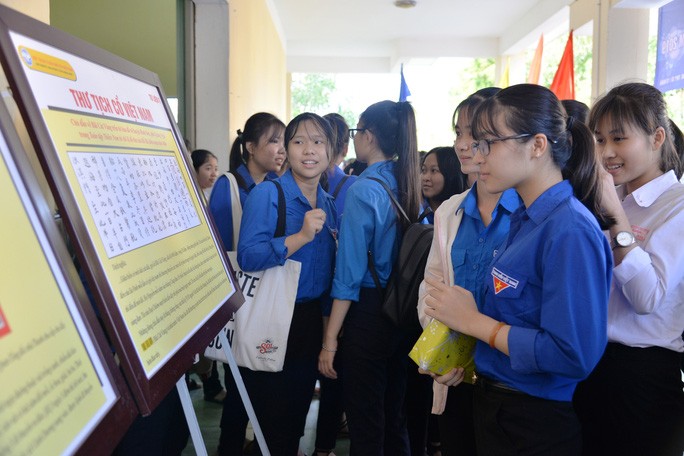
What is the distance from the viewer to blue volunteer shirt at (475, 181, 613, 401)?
1071mm

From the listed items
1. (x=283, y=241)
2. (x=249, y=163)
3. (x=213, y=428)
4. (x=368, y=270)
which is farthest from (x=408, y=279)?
(x=213, y=428)

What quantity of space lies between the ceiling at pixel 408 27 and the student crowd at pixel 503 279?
5.02 metres

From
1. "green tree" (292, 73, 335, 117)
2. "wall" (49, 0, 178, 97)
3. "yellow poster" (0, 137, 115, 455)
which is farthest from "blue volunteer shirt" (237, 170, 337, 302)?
"green tree" (292, 73, 335, 117)

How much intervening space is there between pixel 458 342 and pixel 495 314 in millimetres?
129

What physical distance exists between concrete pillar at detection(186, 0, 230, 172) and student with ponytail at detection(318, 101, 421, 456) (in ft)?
7.12

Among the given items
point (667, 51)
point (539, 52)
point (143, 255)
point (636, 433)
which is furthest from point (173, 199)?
point (539, 52)

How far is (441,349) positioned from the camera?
1.31m

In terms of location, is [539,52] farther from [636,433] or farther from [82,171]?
[82,171]

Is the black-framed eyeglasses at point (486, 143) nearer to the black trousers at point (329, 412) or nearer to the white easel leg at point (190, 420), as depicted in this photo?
the white easel leg at point (190, 420)

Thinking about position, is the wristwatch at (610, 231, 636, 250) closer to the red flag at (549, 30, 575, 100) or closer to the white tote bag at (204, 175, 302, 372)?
Answer: the white tote bag at (204, 175, 302, 372)

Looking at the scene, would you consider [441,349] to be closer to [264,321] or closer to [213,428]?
[264,321]

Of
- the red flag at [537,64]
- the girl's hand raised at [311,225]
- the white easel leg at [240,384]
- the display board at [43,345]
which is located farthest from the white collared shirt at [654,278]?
the red flag at [537,64]

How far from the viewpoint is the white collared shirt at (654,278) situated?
→ 133 centimetres

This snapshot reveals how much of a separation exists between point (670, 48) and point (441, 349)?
397 cm
